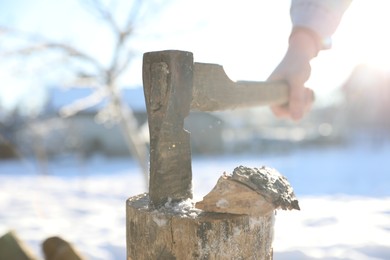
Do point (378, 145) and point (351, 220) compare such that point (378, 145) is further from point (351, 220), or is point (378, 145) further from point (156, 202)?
point (156, 202)

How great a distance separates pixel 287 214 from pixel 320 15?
3.59 metres

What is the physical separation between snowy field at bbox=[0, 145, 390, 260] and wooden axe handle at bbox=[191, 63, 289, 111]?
0.35 metres

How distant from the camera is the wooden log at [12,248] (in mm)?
2447

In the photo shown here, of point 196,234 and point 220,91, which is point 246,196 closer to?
point 196,234

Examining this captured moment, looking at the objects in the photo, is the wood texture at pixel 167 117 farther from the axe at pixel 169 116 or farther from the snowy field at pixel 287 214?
the snowy field at pixel 287 214

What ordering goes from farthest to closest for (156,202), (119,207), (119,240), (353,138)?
1. (353,138)
2. (119,207)
3. (119,240)
4. (156,202)

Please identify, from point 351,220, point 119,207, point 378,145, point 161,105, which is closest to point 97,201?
point 119,207

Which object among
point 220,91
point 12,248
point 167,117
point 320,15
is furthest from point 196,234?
point 12,248

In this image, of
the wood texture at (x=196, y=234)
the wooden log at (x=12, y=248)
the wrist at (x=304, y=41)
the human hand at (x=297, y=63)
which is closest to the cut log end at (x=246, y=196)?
the wood texture at (x=196, y=234)

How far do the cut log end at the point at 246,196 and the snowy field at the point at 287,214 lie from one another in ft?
1.25

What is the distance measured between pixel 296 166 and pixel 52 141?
1365 centimetres

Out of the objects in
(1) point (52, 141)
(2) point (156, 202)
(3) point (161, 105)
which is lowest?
(2) point (156, 202)

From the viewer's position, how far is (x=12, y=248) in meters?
2.49

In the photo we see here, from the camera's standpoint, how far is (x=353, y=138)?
24516 millimetres
